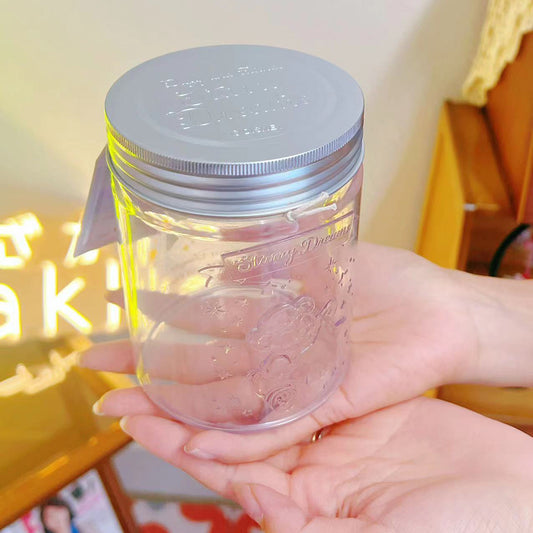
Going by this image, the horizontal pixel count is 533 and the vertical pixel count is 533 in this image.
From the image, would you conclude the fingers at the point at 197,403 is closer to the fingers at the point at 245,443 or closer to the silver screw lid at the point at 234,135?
the fingers at the point at 245,443

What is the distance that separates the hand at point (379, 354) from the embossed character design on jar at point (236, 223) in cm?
1

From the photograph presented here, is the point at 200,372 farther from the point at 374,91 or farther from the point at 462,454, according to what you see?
the point at 374,91

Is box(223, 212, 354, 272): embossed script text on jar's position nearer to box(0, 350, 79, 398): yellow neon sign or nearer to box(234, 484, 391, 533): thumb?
box(234, 484, 391, 533): thumb

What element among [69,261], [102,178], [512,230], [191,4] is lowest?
[69,261]

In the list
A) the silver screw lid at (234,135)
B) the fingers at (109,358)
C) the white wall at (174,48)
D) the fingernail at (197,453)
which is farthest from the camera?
the white wall at (174,48)

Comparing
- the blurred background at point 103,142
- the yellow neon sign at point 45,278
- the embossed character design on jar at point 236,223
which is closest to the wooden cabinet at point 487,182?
the blurred background at point 103,142

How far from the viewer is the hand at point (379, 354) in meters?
0.56

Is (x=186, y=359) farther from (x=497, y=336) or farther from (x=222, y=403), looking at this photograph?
(x=497, y=336)

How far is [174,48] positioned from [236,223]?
456mm

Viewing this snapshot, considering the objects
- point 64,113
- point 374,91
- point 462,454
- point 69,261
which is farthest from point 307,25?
point 462,454

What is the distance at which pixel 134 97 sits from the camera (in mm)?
453

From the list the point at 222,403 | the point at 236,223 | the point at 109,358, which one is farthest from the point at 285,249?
the point at 109,358

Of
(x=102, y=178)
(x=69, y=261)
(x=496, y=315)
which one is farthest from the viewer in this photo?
(x=69, y=261)

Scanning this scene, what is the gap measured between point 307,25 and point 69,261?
453mm
